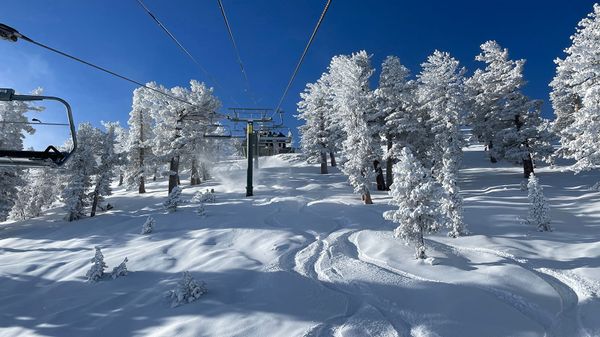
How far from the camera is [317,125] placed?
39.2m

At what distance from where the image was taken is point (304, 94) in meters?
41.8

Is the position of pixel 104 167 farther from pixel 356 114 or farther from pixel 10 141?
pixel 356 114

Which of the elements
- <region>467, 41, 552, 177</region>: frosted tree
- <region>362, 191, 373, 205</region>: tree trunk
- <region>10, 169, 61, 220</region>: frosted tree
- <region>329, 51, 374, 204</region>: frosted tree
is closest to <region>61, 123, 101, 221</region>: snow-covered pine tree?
<region>10, 169, 61, 220</region>: frosted tree

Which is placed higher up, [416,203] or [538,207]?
[416,203]

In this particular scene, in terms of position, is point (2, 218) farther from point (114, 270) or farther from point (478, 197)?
point (478, 197)

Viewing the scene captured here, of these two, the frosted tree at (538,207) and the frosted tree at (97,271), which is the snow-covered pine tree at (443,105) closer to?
the frosted tree at (538,207)

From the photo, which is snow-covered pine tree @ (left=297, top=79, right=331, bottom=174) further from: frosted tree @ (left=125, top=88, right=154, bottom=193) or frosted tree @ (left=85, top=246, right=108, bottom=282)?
frosted tree @ (left=85, top=246, right=108, bottom=282)

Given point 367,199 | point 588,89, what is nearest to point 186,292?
point 367,199

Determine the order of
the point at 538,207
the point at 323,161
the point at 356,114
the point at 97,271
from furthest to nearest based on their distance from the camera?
1. the point at 323,161
2. the point at 356,114
3. the point at 538,207
4. the point at 97,271

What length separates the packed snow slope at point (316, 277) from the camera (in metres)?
7.28

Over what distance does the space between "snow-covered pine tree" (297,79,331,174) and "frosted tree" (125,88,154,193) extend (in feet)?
61.0

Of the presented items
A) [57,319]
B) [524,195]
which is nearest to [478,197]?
[524,195]

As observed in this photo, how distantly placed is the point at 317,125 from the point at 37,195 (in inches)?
1319

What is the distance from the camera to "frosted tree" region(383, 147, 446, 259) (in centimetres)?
1120
